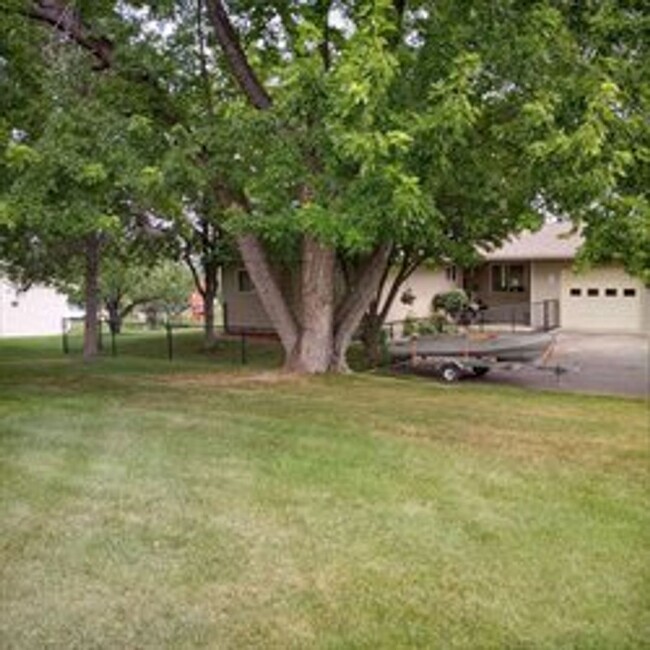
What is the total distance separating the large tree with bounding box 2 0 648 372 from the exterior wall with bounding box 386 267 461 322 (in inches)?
631

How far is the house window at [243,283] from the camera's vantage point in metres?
31.5

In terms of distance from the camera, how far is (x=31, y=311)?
3900 centimetres

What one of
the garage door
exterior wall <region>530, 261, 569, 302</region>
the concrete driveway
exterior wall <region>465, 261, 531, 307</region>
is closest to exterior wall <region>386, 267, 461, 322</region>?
exterior wall <region>465, 261, 531, 307</region>

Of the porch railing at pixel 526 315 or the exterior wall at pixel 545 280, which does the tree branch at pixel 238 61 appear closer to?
the porch railing at pixel 526 315

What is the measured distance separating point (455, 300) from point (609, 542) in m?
26.0

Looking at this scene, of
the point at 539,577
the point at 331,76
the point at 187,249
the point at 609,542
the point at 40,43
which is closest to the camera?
the point at 539,577

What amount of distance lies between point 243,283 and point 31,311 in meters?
12.2

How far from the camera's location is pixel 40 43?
13.5 metres

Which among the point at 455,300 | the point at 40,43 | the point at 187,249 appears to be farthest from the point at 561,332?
the point at 40,43

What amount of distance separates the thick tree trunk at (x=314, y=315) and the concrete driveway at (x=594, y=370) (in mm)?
4675

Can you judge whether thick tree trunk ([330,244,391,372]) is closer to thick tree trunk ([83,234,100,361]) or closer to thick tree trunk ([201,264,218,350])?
thick tree trunk ([83,234,100,361])

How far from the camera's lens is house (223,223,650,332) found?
30.4 m

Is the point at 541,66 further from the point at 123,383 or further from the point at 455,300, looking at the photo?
the point at 455,300

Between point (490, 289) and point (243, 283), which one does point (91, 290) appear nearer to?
point (243, 283)
